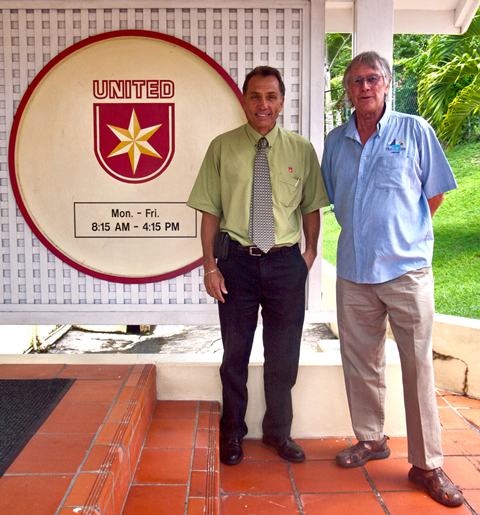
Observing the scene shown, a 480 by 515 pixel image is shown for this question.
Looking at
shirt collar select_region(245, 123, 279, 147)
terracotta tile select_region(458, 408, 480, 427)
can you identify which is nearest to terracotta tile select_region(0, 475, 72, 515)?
shirt collar select_region(245, 123, 279, 147)

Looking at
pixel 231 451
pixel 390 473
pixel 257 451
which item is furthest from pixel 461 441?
pixel 231 451

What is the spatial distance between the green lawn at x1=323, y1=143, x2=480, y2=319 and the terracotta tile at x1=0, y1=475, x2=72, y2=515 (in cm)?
504

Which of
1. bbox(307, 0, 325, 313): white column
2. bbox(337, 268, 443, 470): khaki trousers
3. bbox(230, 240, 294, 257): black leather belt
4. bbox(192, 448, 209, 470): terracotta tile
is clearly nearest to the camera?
bbox(192, 448, 209, 470): terracotta tile

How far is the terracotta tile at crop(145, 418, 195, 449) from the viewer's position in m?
2.99

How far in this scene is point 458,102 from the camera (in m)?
7.71

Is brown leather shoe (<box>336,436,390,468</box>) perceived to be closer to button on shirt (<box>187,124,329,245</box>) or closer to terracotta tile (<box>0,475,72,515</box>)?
button on shirt (<box>187,124,329,245</box>)

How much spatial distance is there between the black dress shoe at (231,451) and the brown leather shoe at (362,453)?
1.55ft

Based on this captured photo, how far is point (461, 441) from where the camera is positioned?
3.54 m

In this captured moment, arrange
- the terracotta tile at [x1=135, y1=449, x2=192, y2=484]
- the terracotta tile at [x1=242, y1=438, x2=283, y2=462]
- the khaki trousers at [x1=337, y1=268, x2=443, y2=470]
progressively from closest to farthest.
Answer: the terracotta tile at [x1=135, y1=449, x2=192, y2=484] < the khaki trousers at [x1=337, y1=268, x2=443, y2=470] < the terracotta tile at [x1=242, y1=438, x2=283, y2=462]

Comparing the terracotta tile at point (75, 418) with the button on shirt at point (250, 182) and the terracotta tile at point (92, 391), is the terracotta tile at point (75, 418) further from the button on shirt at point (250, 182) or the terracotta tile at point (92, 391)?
the button on shirt at point (250, 182)

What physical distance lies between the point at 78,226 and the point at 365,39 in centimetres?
184

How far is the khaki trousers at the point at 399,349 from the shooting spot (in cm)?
289

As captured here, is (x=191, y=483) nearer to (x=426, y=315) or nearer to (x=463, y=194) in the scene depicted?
(x=426, y=315)

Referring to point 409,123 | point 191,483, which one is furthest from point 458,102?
point 191,483
